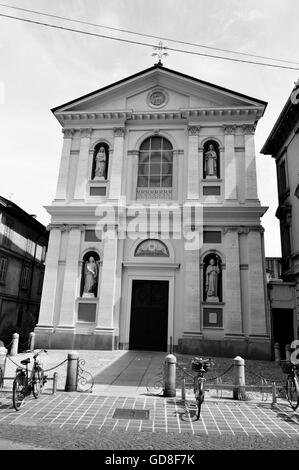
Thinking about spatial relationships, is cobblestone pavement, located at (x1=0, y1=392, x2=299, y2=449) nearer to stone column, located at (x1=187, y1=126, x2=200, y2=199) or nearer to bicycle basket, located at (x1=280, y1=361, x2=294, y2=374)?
bicycle basket, located at (x1=280, y1=361, x2=294, y2=374)

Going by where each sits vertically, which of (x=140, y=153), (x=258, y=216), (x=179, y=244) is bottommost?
(x=179, y=244)

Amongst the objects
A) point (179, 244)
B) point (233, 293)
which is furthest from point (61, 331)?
point (233, 293)

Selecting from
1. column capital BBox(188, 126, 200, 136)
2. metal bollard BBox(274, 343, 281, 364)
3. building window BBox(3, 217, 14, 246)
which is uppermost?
column capital BBox(188, 126, 200, 136)

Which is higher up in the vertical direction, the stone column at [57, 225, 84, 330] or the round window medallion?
the round window medallion

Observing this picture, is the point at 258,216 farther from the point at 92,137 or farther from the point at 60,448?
the point at 60,448

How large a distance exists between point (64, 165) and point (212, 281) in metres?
11.0

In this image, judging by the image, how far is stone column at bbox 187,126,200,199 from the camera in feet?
61.4

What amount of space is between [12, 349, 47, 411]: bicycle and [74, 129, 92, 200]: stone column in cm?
1214

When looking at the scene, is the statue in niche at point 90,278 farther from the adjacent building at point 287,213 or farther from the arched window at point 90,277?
the adjacent building at point 287,213

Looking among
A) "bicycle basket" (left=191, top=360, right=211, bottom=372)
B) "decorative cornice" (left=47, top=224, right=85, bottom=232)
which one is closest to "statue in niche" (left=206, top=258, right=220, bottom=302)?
"decorative cornice" (left=47, top=224, right=85, bottom=232)

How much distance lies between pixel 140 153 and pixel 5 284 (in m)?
13.9

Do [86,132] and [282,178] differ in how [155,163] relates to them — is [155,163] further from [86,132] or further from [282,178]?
[282,178]

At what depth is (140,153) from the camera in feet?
66.8

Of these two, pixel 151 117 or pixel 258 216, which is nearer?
pixel 258 216
